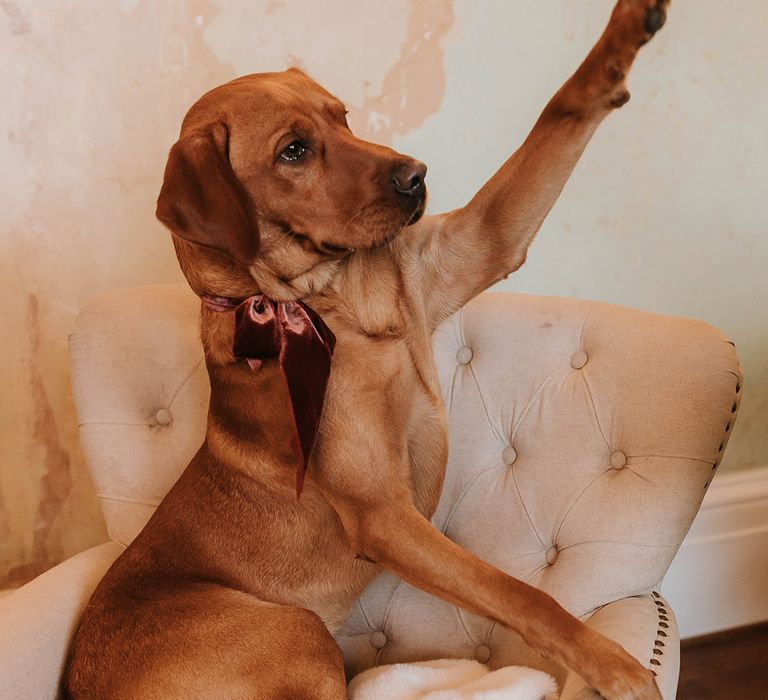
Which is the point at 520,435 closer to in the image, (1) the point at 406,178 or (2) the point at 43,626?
(1) the point at 406,178

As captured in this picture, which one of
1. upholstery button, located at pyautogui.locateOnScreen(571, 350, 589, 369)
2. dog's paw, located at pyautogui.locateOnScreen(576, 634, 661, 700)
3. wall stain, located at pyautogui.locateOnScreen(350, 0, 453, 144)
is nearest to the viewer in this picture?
dog's paw, located at pyautogui.locateOnScreen(576, 634, 661, 700)

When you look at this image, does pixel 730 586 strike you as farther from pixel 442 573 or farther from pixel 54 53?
pixel 54 53

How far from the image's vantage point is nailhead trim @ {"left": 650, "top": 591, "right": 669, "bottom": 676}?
4.78 feet

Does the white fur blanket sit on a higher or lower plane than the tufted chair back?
lower

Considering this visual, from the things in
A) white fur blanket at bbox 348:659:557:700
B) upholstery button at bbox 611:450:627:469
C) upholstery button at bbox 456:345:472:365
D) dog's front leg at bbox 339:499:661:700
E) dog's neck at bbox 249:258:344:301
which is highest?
dog's neck at bbox 249:258:344:301

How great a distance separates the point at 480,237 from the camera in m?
1.67

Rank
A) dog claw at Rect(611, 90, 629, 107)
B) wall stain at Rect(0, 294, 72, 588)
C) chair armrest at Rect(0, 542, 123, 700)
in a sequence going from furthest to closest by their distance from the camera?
wall stain at Rect(0, 294, 72, 588), chair armrest at Rect(0, 542, 123, 700), dog claw at Rect(611, 90, 629, 107)

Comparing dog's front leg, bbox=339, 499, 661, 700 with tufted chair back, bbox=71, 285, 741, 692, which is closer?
dog's front leg, bbox=339, 499, 661, 700

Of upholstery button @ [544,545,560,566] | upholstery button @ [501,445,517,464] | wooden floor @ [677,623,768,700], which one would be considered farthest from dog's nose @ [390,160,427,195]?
wooden floor @ [677,623,768,700]

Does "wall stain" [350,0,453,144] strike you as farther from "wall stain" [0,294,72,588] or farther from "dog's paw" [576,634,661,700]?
"dog's paw" [576,634,661,700]

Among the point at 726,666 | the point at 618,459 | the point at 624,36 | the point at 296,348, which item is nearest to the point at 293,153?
the point at 296,348

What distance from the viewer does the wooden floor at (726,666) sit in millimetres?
2398

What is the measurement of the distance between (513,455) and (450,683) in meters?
0.50

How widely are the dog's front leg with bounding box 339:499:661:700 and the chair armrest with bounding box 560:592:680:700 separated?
0.16 ft
